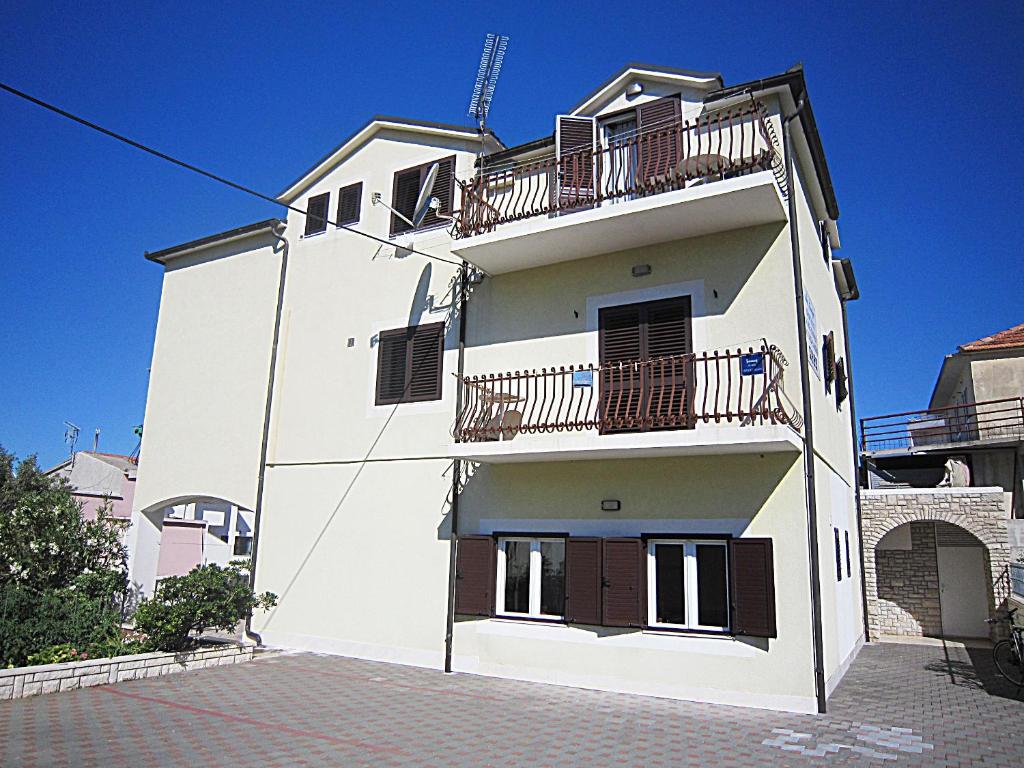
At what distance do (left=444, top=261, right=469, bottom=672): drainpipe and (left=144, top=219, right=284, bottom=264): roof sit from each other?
17.2 feet

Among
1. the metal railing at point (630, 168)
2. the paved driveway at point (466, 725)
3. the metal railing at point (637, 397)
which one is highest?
the metal railing at point (630, 168)

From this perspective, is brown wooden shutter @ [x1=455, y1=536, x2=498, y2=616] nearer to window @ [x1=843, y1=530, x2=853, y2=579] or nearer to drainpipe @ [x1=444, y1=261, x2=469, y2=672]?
drainpipe @ [x1=444, y1=261, x2=469, y2=672]

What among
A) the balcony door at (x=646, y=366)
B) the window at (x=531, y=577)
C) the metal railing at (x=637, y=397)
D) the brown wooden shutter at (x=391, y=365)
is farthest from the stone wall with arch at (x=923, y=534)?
the brown wooden shutter at (x=391, y=365)

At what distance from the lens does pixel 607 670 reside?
9.70 m

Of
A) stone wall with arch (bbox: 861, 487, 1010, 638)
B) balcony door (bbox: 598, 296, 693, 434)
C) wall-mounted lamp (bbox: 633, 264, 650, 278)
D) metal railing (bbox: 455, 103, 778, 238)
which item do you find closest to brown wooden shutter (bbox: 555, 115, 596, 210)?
metal railing (bbox: 455, 103, 778, 238)

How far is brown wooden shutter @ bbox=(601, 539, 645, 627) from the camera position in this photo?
31.3 feet

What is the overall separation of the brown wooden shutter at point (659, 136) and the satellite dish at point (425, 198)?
13.7 feet

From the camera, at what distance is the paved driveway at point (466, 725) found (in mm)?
6781

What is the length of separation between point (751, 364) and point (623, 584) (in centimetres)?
341

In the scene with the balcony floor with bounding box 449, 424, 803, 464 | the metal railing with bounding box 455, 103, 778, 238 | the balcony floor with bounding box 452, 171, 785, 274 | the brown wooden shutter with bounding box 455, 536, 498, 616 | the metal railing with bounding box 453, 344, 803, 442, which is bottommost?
the brown wooden shutter with bounding box 455, 536, 498, 616

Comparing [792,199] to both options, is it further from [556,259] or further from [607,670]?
[607,670]

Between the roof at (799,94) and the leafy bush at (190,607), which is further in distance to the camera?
the leafy bush at (190,607)

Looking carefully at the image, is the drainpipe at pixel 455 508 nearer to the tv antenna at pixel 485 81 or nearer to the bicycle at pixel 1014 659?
the tv antenna at pixel 485 81

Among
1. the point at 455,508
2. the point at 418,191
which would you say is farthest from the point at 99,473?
the point at 455,508
